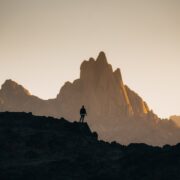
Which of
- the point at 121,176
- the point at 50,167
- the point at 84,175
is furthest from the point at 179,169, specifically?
the point at 50,167

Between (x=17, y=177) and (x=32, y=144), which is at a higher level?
(x=32, y=144)

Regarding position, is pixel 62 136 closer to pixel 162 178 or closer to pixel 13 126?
pixel 13 126

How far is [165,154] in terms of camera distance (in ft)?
252

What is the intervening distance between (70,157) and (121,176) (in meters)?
9.81

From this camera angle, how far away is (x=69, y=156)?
79062 mm

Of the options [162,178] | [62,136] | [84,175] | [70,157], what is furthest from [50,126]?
[162,178]

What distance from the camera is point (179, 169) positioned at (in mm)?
72500

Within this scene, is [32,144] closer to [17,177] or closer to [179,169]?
[17,177]

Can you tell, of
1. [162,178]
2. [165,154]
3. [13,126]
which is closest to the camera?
[162,178]

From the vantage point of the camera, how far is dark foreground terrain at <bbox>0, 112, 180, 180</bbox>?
238 ft

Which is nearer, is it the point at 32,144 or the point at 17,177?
the point at 17,177

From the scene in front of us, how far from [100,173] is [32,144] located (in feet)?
49.3

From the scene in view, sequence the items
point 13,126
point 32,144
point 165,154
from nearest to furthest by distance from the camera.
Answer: point 165,154
point 32,144
point 13,126

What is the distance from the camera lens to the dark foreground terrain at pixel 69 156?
7262 cm
